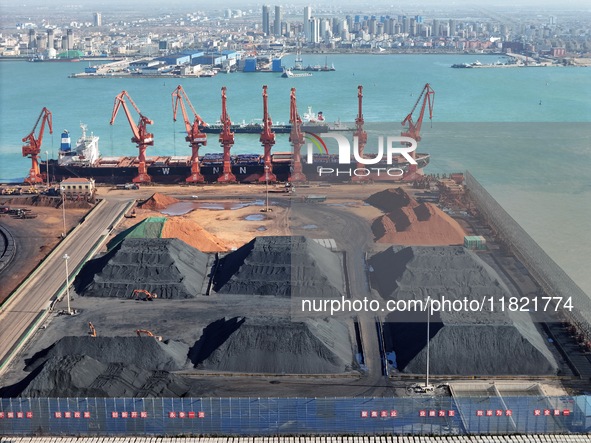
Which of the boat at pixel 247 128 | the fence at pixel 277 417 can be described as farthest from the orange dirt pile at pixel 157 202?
the boat at pixel 247 128

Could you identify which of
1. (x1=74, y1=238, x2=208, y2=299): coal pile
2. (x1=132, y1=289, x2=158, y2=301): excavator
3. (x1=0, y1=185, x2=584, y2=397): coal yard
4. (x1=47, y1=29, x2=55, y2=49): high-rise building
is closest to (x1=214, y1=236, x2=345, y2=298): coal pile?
(x1=0, y1=185, x2=584, y2=397): coal yard

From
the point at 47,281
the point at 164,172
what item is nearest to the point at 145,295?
the point at 47,281

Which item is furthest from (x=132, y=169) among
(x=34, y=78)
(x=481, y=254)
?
(x=34, y=78)

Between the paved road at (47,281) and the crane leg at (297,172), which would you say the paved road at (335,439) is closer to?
the paved road at (47,281)

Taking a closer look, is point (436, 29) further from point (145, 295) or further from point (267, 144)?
point (145, 295)

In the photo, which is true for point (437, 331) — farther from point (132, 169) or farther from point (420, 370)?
point (132, 169)
